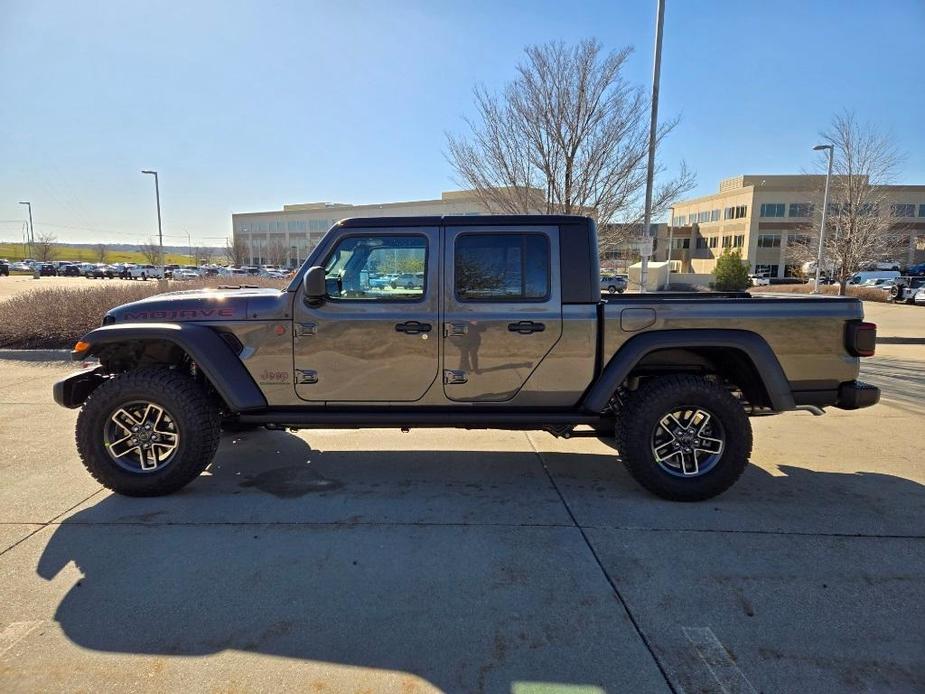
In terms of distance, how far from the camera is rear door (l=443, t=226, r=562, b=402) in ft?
12.7

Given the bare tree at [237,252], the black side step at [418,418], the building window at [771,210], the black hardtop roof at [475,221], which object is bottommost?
the black side step at [418,418]

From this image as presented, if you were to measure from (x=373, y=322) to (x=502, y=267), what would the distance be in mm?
1012

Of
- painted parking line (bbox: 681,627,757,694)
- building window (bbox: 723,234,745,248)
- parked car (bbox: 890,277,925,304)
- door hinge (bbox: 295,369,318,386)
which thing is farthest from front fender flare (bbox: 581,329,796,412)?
building window (bbox: 723,234,745,248)

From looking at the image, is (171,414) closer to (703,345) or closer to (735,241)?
(703,345)

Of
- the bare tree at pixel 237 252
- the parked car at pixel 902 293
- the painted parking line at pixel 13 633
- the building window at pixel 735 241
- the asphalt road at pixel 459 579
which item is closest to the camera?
the asphalt road at pixel 459 579

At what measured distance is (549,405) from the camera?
4.04 meters

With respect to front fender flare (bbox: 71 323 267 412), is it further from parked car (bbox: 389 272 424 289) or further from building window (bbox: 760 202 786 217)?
building window (bbox: 760 202 786 217)

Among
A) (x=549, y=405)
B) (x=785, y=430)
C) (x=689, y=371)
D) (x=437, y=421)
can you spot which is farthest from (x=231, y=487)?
(x=785, y=430)

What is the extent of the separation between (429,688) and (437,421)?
1.94m

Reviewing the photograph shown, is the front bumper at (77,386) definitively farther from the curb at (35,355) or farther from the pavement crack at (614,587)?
the curb at (35,355)

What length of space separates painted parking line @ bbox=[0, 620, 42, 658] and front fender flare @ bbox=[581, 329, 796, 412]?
3364mm

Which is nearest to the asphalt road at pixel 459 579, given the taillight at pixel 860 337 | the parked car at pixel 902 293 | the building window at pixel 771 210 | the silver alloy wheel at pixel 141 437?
the silver alloy wheel at pixel 141 437

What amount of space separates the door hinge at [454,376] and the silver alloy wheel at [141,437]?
1.97 metres

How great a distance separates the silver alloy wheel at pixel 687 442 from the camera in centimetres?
393
